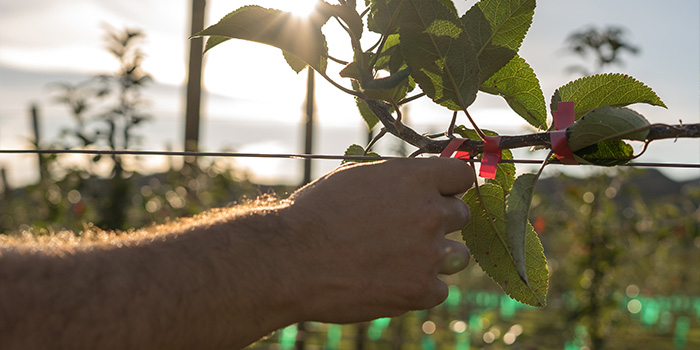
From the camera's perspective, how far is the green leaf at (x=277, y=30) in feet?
2.71

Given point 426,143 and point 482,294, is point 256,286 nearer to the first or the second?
point 426,143

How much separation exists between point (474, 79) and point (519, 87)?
112 millimetres

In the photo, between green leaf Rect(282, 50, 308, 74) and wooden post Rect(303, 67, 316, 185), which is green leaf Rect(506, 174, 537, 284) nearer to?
green leaf Rect(282, 50, 308, 74)

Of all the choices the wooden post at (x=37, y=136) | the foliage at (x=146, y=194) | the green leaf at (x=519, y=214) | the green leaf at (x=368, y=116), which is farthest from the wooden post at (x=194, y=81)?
the green leaf at (x=519, y=214)

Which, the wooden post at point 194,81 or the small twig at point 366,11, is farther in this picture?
the wooden post at point 194,81

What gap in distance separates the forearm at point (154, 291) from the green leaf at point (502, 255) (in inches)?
11.2

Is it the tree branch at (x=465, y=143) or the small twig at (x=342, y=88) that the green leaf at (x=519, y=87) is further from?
the small twig at (x=342, y=88)

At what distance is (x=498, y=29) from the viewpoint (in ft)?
2.75

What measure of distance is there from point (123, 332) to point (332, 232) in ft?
0.96

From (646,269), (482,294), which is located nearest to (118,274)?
(646,269)

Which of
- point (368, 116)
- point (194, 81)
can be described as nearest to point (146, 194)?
point (194, 81)

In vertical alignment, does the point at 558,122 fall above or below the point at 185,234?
above

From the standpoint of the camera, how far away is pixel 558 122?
85cm

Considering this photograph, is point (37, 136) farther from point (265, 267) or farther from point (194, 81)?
point (265, 267)
